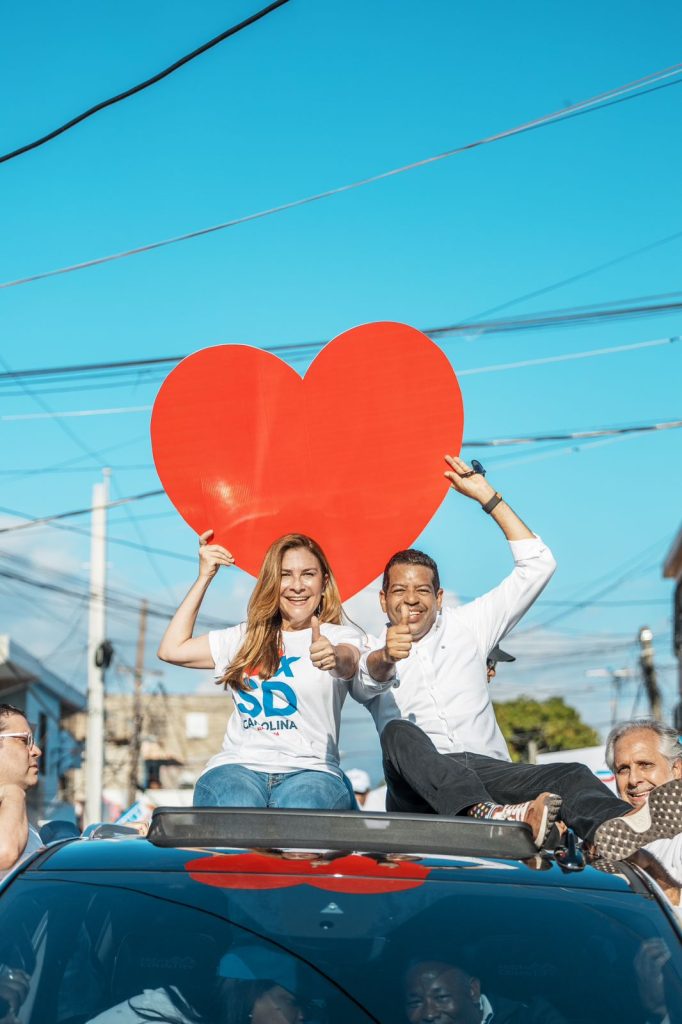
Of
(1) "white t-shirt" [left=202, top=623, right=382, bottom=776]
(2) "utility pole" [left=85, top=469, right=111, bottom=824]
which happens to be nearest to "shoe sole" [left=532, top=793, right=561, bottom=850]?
(1) "white t-shirt" [left=202, top=623, right=382, bottom=776]

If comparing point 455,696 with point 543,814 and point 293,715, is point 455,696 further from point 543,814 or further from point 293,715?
point 543,814

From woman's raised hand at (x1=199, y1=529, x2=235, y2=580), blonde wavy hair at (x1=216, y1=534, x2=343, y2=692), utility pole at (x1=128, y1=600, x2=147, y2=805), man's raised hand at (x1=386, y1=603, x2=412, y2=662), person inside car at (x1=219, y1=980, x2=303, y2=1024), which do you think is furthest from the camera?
utility pole at (x1=128, y1=600, x2=147, y2=805)

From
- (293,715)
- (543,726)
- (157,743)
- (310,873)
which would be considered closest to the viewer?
(310,873)

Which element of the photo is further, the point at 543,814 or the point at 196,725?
the point at 196,725

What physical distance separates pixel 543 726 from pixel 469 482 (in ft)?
206

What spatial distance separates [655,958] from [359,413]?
3036 millimetres

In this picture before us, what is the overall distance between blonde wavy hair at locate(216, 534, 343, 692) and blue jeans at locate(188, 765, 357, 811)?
377 millimetres

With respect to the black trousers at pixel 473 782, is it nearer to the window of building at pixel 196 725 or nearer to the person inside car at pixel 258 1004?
the person inside car at pixel 258 1004

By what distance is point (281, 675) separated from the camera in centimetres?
435

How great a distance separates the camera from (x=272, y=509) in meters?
4.94

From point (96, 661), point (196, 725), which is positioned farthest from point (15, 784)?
point (196, 725)

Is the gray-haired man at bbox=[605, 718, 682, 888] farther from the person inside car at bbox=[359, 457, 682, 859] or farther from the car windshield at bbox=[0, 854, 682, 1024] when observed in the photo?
the car windshield at bbox=[0, 854, 682, 1024]

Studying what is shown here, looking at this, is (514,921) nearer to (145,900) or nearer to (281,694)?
(145,900)

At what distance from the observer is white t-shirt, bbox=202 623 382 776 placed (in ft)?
13.5
